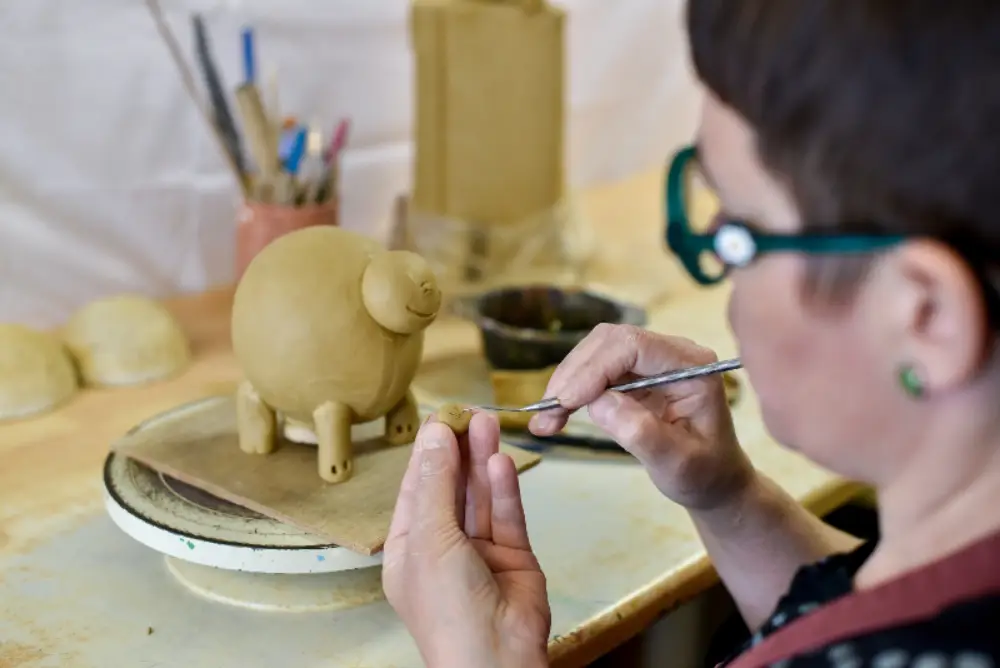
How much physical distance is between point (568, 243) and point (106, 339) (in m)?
0.62

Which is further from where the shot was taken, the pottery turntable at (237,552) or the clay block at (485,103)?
the clay block at (485,103)

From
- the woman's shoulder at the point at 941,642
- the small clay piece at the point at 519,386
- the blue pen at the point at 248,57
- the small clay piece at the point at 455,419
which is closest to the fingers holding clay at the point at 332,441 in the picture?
the small clay piece at the point at 455,419

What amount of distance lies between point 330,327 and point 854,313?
357 millimetres

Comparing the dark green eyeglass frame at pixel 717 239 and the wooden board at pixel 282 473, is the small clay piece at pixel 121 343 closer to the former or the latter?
the wooden board at pixel 282 473

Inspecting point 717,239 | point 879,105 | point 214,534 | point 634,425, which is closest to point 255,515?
point 214,534

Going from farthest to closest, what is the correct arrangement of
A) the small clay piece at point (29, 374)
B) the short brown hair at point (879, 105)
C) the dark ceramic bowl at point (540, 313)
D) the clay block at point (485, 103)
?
1. the clay block at point (485, 103)
2. the dark ceramic bowl at point (540, 313)
3. the small clay piece at point (29, 374)
4. the short brown hair at point (879, 105)

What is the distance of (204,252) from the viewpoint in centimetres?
118

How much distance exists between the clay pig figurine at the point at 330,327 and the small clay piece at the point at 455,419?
87 mm

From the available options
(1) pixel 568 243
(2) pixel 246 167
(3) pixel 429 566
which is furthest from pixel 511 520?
(1) pixel 568 243

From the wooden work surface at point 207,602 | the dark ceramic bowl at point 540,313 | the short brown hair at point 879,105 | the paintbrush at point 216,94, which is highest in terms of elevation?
the short brown hair at point 879,105

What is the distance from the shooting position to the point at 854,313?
0.46m

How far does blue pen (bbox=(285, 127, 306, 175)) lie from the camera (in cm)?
107

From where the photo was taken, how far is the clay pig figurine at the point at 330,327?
698 millimetres

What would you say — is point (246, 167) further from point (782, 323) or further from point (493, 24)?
point (782, 323)
